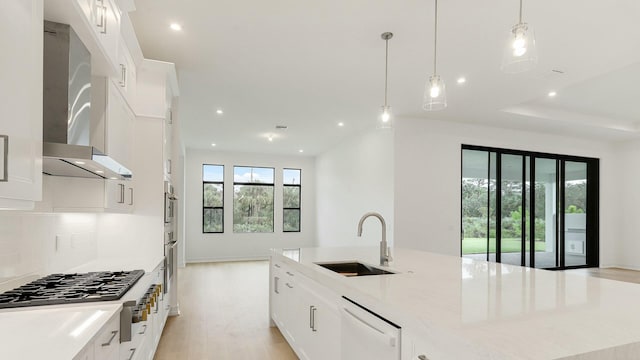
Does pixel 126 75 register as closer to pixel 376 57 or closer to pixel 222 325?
pixel 376 57

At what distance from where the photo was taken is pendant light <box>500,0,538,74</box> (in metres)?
1.95

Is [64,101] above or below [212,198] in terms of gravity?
above

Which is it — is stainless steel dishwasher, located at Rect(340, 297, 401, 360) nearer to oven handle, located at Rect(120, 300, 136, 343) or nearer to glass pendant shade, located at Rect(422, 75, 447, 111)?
oven handle, located at Rect(120, 300, 136, 343)

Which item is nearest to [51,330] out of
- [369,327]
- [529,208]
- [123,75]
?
[369,327]

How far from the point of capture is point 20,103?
1.19 m

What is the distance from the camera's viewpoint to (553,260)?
24.1 ft

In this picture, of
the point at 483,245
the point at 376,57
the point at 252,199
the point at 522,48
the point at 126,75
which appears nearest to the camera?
the point at 522,48

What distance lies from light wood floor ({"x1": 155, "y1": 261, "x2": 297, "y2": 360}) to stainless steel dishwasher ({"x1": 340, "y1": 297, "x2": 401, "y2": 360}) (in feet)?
4.66

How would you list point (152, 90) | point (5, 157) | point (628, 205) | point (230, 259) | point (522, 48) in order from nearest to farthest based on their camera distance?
point (5, 157)
point (522, 48)
point (152, 90)
point (628, 205)
point (230, 259)

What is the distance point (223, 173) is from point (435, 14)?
24.4ft

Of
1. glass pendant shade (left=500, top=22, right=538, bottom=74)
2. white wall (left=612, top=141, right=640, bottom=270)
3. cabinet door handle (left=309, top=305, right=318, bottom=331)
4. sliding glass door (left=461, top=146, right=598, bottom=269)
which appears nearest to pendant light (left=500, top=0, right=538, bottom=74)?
glass pendant shade (left=500, top=22, right=538, bottom=74)

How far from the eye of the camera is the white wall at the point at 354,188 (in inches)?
239

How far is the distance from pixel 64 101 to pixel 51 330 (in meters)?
1.04

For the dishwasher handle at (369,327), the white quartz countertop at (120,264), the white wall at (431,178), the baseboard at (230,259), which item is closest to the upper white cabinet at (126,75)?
the white quartz countertop at (120,264)
